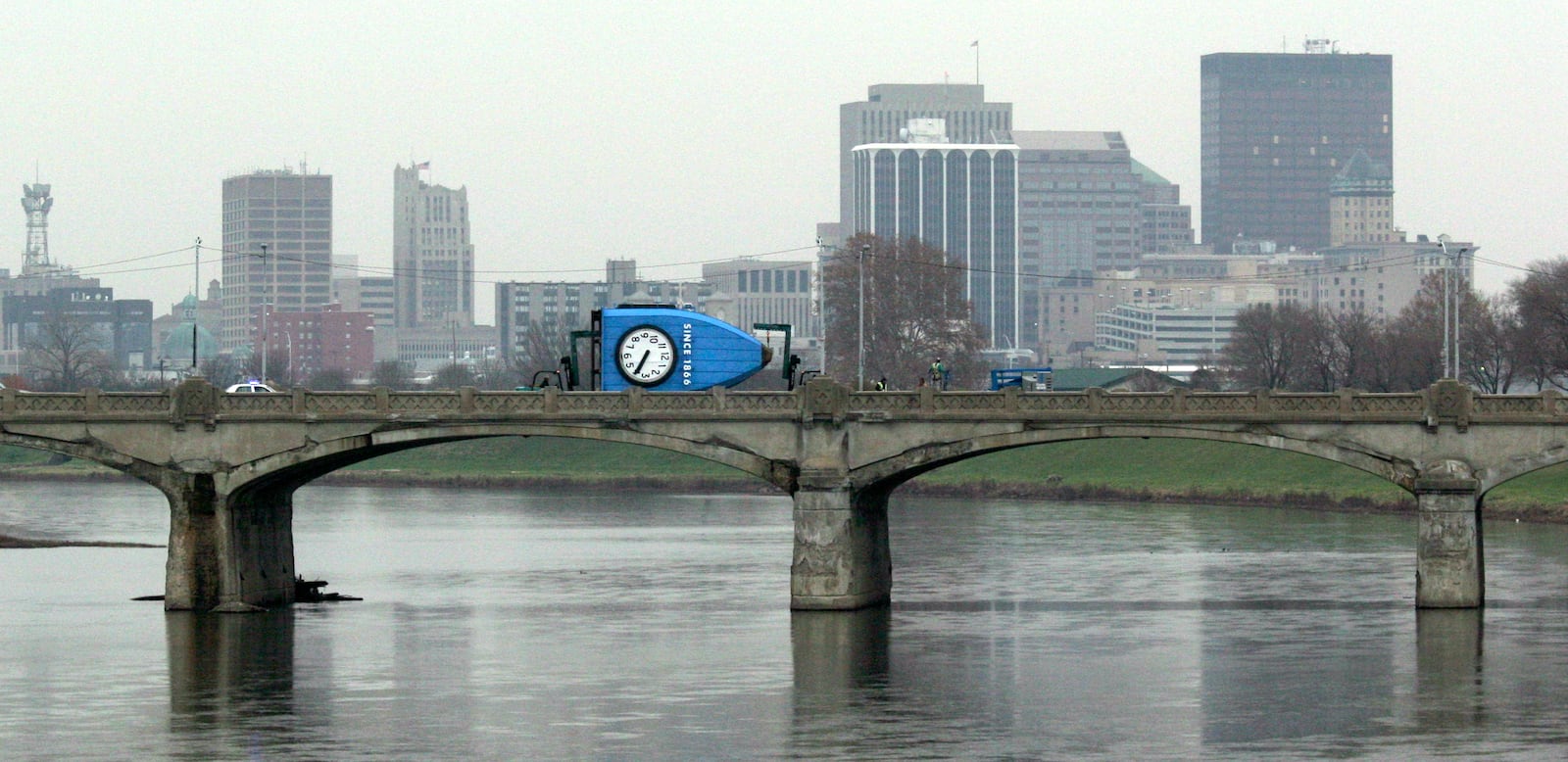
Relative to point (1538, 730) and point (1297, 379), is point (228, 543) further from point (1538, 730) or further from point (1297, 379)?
point (1297, 379)

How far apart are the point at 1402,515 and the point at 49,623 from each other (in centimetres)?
6377

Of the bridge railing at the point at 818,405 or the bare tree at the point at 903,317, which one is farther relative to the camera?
the bare tree at the point at 903,317

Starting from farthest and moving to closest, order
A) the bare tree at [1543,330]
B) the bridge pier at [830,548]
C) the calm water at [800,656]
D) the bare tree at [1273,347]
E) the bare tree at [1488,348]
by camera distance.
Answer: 1. the bare tree at [1273,347]
2. the bare tree at [1488,348]
3. the bare tree at [1543,330]
4. the bridge pier at [830,548]
5. the calm water at [800,656]

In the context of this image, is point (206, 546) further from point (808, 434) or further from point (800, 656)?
point (800, 656)

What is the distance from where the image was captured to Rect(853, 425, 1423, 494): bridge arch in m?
72.8

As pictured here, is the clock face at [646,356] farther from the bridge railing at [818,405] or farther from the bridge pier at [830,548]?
the bridge pier at [830,548]

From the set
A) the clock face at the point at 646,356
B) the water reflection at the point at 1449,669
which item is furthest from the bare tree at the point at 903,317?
the water reflection at the point at 1449,669

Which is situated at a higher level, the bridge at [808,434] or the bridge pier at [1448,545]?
the bridge at [808,434]

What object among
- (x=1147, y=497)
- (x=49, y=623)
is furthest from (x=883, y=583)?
(x=1147, y=497)

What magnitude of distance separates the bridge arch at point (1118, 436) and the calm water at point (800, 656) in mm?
4269

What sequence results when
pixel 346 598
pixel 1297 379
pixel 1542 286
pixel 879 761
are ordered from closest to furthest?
pixel 879 761 → pixel 346 598 → pixel 1542 286 → pixel 1297 379

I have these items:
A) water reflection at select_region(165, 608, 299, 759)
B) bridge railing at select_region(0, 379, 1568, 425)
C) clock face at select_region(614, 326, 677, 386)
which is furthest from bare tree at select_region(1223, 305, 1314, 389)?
water reflection at select_region(165, 608, 299, 759)

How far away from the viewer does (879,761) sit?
167 ft

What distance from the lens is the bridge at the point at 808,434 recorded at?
2854 inches
